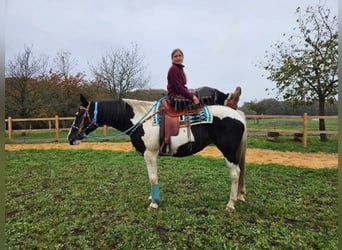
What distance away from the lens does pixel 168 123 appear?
3.36 metres

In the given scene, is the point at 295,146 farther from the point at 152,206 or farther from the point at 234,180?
the point at 152,206

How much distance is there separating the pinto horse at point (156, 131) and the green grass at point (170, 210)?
44 centimetres

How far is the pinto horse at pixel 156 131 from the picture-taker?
11.1 ft

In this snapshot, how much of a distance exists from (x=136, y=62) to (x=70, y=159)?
44.2ft

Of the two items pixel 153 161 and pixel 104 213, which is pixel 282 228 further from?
pixel 104 213

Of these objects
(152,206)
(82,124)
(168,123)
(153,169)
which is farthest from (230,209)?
(82,124)

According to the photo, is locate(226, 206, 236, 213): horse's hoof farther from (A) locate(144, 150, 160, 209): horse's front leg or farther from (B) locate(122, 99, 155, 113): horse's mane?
(B) locate(122, 99, 155, 113): horse's mane

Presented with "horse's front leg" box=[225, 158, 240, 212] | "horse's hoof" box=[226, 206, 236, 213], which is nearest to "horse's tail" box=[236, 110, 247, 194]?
"horse's front leg" box=[225, 158, 240, 212]

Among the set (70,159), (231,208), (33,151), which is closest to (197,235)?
(231,208)

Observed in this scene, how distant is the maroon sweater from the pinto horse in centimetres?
40

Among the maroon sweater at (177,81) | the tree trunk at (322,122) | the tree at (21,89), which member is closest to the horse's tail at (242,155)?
the maroon sweater at (177,81)

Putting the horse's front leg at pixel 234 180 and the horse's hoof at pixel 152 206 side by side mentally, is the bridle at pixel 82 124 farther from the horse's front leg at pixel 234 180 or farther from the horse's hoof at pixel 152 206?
the horse's front leg at pixel 234 180

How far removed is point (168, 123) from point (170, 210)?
124 centimetres

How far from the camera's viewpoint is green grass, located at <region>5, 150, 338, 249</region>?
8.45 ft
